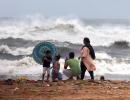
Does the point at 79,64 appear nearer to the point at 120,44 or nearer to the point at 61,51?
the point at 61,51

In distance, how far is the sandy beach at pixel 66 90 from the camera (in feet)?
36.2

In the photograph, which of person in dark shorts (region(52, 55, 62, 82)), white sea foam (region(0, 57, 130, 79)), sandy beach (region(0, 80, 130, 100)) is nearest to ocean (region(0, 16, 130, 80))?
white sea foam (region(0, 57, 130, 79))

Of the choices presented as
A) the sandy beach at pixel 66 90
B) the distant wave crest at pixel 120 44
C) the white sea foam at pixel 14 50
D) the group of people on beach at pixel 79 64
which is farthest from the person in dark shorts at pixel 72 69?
the distant wave crest at pixel 120 44

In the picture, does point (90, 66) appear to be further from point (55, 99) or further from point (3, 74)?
point (3, 74)

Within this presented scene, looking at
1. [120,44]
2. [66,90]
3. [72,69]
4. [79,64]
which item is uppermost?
[120,44]

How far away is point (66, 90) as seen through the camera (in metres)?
11.8

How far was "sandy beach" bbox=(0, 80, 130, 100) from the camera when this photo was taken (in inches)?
435

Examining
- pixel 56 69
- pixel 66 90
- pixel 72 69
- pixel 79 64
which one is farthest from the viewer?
pixel 79 64

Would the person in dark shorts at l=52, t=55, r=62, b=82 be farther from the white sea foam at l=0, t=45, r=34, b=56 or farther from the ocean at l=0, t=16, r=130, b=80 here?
the white sea foam at l=0, t=45, r=34, b=56

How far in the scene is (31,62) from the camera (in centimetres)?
2408

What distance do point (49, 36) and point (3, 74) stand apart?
2579cm

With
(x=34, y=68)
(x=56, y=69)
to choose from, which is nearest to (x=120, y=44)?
(x=34, y=68)

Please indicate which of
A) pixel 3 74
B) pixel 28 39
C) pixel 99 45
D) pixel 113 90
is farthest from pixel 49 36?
pixel 113 90

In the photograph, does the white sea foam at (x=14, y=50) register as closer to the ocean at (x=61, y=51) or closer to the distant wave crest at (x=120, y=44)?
the ocean at (x=61, y=51)
